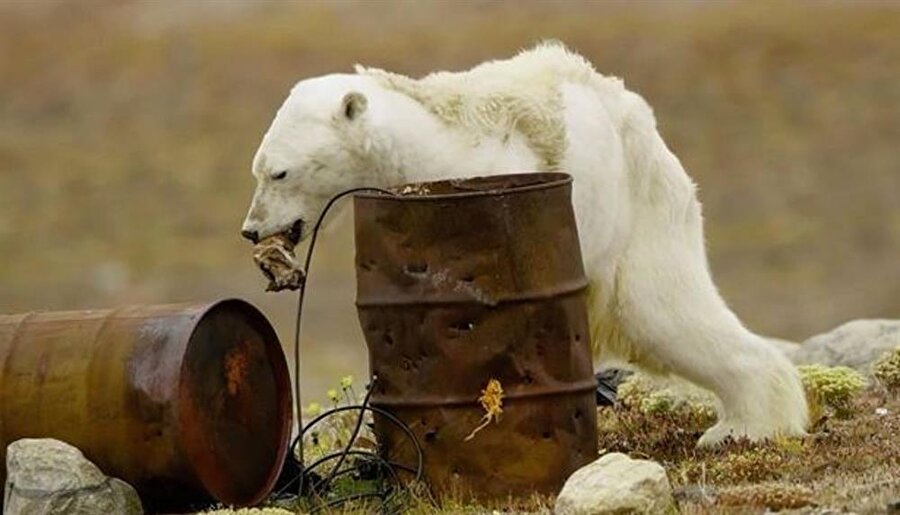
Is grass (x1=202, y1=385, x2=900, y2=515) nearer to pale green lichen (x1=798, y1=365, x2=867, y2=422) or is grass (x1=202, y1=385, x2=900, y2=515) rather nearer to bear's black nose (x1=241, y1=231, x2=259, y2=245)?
pale green lichen (x1=798, y1=365, x2=867, y2=422)

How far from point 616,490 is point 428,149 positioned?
7.21 feet

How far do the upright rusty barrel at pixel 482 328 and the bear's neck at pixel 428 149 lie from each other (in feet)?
1.75

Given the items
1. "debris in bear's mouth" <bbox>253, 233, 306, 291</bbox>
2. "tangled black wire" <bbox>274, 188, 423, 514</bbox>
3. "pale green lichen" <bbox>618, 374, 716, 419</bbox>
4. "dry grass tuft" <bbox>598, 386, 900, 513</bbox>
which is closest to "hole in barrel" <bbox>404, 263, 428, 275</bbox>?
"tangled black wire" <bbox>274, 188, 423, 514</bbox>

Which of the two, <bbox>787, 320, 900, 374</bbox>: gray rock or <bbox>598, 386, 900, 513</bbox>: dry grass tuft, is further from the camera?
<bbox>787, 320, 900, 374</bbox>: gray rock

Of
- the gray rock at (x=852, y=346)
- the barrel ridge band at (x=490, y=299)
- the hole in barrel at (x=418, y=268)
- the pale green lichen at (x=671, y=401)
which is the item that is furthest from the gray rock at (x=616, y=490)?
the gray rock at (x=852, y=346)

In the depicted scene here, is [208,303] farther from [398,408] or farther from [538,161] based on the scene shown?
[538,161]

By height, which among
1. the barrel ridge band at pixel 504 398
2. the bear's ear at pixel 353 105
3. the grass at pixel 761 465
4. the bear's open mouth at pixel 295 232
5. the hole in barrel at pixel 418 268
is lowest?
the grass at pixel 761 465

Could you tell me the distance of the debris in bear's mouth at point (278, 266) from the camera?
9.09m

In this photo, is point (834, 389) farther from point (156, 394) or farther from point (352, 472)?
point (156, 394)

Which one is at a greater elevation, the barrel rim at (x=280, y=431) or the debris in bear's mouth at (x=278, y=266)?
the debris in bear's mouth at (x=278, y=266)

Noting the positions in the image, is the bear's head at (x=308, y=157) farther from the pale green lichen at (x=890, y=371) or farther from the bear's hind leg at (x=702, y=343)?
the pale green lichen at (x=890, y=371)

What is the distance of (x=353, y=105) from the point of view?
9.14 meters

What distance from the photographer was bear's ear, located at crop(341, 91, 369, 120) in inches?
359

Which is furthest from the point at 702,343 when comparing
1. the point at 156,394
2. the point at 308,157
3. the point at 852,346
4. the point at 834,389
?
the point at 852,346
